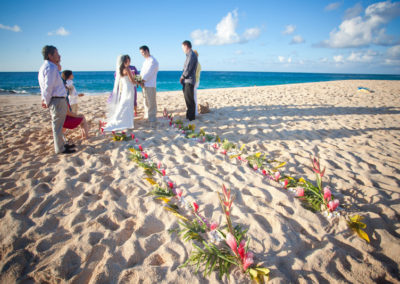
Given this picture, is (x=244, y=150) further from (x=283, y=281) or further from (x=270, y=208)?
(x=283, y=281)

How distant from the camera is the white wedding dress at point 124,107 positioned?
4.27m

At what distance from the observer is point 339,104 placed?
7.69m

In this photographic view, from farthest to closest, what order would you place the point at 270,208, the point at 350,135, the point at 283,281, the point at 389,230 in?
the point at 350,135 → the point at 270,208 → the point at 389,230 → the point at 283,281

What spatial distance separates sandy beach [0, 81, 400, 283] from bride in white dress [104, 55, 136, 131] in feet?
1.79

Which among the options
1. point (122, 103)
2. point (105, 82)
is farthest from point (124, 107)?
point (105, 82)

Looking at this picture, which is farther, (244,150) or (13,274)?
(244,150)

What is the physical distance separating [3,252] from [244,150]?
10.7 feet

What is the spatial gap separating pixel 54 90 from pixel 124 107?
145 cm

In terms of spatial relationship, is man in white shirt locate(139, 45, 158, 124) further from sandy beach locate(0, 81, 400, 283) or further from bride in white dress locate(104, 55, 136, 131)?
sandy beach locate(0, 81, 400, 283)

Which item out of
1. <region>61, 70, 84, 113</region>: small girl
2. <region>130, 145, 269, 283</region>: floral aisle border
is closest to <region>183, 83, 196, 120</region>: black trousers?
<region>61, 70, 84, 113</region>: small girl

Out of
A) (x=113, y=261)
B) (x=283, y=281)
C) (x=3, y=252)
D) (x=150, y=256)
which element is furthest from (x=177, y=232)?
(x=3, y=252)

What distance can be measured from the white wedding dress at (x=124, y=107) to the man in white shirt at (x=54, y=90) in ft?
3.71

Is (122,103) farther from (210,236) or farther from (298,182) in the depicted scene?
(298,182)

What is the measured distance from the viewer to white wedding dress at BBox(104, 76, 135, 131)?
14.0 ft
